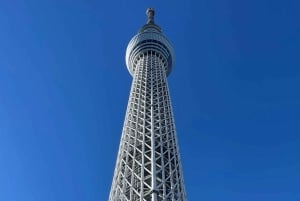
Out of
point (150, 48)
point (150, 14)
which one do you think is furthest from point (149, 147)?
point (150, 14)

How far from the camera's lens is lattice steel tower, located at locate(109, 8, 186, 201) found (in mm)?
34000

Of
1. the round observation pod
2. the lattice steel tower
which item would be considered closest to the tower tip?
the round observation pod

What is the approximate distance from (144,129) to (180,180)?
7.45 metres

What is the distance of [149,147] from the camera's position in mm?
38688

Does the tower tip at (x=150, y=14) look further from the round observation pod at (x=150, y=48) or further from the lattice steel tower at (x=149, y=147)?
the lattice steel tower at (x=149, y=147)

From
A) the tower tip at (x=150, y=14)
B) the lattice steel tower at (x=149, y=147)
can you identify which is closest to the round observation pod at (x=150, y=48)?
the lattice steel tower at (x=149, y=147)

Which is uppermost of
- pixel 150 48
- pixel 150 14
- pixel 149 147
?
pixel 150 14

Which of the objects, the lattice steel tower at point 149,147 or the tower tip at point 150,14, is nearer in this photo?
the lattice steel tower at point 149,147

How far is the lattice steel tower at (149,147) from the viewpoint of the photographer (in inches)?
1339

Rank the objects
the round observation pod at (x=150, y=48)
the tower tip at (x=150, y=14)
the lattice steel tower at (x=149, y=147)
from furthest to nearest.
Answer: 1. the tower tip at (x=150, y=14)
2. the round observation pod at (x=150, y=48)
3. the lattice steel tower at (x=149, y=147)

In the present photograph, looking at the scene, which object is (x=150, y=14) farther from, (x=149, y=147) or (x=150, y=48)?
(x=149, y=147)

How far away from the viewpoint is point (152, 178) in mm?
33375

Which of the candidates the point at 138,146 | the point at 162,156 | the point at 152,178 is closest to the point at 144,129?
the point at 138,146

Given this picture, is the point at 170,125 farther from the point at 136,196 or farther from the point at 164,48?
the point at 164,48
